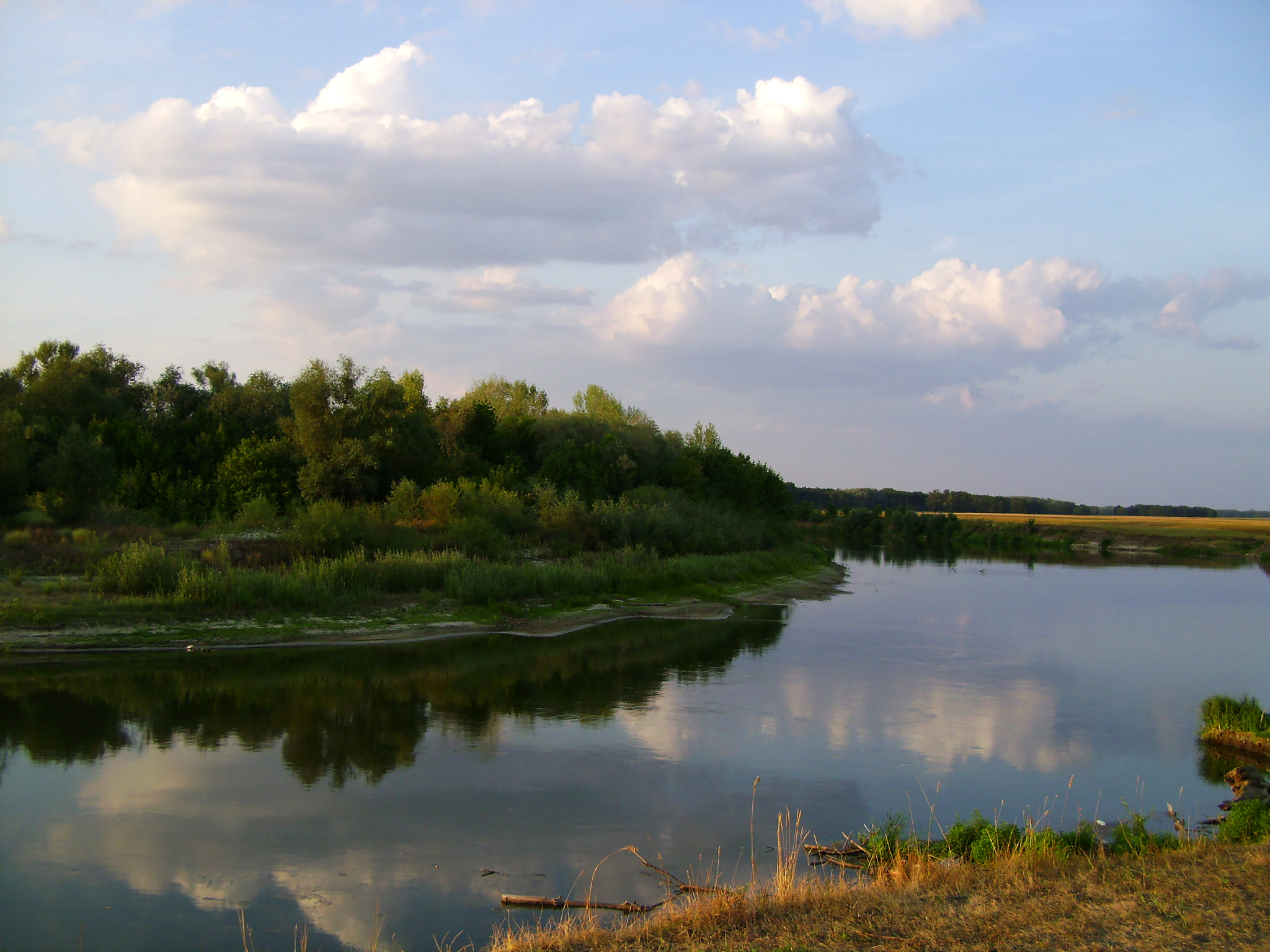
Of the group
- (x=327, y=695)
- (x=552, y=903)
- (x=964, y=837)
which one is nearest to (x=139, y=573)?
(x=327, y=695)

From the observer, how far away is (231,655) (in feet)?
68.9

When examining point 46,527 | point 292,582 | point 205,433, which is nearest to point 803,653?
point 292,582

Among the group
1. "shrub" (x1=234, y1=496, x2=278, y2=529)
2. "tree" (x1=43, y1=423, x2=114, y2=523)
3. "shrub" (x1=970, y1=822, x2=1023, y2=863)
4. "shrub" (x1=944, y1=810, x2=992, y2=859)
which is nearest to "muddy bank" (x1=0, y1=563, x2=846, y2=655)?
"shrub" (x1=234, y1=496, x2=278, y2=529)

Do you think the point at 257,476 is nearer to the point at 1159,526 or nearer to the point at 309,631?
the point at 309,631

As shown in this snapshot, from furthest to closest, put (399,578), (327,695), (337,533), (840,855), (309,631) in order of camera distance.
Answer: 1. (337,533)
2. (399,578)
3. (309,631)
4. (327,695)
5. (840,855)

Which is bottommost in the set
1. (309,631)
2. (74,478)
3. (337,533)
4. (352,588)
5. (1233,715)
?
(1233,715)

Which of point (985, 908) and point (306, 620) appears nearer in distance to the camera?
point (985, 908)

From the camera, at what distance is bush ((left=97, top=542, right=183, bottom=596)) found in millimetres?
22844

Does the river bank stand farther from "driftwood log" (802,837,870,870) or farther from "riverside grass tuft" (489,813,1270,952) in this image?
"riverside grass tuft" (489,813,1270,952)

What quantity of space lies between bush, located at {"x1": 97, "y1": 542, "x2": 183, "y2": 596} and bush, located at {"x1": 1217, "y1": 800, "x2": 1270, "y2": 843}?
22938 mm

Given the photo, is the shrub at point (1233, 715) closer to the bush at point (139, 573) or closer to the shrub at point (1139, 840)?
the shrub at point (1139, 840)

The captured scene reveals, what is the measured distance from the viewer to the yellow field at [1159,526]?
335 ft

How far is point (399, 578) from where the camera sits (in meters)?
28.3

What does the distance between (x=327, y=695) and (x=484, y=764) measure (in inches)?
225
